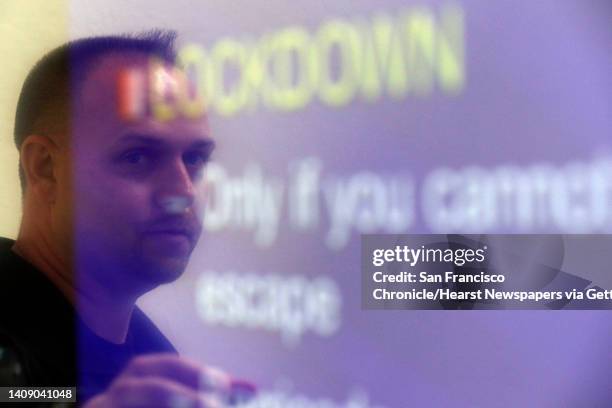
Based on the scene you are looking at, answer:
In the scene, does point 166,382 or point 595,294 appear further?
point 166,382

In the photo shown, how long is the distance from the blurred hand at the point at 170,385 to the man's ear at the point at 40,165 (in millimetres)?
545

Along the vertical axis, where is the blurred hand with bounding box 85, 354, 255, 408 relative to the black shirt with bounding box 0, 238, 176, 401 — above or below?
below

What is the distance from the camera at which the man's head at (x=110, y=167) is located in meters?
2.01

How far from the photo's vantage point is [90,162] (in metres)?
2.04

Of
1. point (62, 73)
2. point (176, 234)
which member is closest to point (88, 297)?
point (176, 234)

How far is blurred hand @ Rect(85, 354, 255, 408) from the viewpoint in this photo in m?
1.99

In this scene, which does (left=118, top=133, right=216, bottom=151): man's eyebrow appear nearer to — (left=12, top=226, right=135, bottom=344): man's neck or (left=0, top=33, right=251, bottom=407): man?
(left=0, top=33, right=251, bottom=407): man

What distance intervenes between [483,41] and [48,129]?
1.23 metres

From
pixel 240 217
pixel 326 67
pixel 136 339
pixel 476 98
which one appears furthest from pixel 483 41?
pixel 136 339

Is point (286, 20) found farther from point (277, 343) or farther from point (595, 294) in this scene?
point (595, 294)

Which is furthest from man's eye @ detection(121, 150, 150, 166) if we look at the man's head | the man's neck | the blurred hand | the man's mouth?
the blurred hand

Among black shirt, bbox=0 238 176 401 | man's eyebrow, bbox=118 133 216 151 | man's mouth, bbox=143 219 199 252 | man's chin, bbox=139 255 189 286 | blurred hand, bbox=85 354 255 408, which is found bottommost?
blurred hand, bbox=85 354 255 408

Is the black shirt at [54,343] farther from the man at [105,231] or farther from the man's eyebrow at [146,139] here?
the man's eyebrow at [146,139]

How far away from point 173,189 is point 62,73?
→ 1.57 feet
